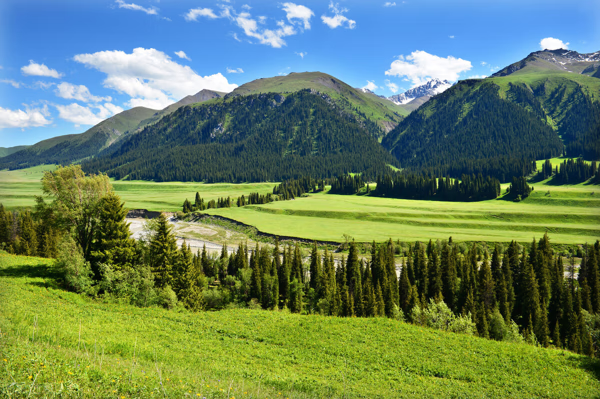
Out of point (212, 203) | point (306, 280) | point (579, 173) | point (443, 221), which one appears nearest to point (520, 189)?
point (579, 173)

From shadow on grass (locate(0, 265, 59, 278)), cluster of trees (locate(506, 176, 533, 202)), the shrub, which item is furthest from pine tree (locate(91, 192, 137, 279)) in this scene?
cluster of trees (locate(506, 176, 533, 202))

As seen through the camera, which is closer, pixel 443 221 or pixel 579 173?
pixel 443 221

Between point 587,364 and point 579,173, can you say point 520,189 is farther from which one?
point 587,364

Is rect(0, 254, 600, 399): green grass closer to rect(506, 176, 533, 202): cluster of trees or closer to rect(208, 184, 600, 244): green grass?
rect(208, 184, 600, 244): green grass

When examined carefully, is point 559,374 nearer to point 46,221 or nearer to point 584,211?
point 46,221

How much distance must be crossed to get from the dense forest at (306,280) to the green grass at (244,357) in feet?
22.7

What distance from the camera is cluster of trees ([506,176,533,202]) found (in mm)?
175500

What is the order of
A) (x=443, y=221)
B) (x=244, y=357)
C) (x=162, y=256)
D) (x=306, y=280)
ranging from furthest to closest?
(x=443, y=221), (x=306, y=280), (x=162, y=256), (x=244, y=357)

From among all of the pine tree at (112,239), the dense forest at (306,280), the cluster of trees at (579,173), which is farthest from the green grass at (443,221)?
the pine tree at (112,239)

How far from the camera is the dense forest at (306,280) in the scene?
1379 inches

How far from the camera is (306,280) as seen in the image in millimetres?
77500

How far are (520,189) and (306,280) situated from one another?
544 feet

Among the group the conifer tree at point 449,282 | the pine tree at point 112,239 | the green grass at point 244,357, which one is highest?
the pine tree at point 112,239

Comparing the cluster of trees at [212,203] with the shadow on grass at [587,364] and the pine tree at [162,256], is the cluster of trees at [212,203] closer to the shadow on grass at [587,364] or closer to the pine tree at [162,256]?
the pine tree at [162,256]
